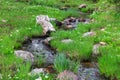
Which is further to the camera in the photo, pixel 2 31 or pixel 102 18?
pixel 102 18

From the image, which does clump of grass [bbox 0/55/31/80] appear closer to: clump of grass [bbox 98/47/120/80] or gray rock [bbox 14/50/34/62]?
gray rock [bbox 14/50/34/62]

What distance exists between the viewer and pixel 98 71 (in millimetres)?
14242

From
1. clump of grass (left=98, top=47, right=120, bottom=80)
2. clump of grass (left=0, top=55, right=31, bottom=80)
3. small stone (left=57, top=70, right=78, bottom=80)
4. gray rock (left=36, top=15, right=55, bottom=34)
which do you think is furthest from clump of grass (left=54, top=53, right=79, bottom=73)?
gray rock (left=36, top=15, right=55, bottom=34)

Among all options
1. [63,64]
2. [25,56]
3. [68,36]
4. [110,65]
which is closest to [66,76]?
[63,64]

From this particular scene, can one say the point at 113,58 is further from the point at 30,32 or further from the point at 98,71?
the point at 30,32

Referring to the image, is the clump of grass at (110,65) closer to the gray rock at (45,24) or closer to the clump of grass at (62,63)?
the clump of grass at (62,63)

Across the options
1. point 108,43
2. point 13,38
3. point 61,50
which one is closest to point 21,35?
point 13,38

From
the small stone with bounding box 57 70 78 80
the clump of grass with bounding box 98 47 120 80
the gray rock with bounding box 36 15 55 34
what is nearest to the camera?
the small stone with bounding box 57 70 78 80

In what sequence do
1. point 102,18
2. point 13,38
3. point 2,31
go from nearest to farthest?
point 13,38
point 2,31
point 102,18

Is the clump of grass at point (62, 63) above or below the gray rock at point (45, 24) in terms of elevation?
above

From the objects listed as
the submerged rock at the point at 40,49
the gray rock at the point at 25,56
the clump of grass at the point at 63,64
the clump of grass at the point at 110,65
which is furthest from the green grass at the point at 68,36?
the clump of grass at the point at 63,64

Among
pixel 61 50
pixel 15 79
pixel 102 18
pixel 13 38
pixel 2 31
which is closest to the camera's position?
pixel 15 79

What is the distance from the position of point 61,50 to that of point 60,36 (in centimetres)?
298

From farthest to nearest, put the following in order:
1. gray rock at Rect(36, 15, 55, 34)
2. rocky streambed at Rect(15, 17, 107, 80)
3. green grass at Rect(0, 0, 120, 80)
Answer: gray rock at Rect(36, 15, 55, 34) < green grass at Rect(0, 0, 120, 80) < rocky streambed at Rect(15, 17, 107, 80)
